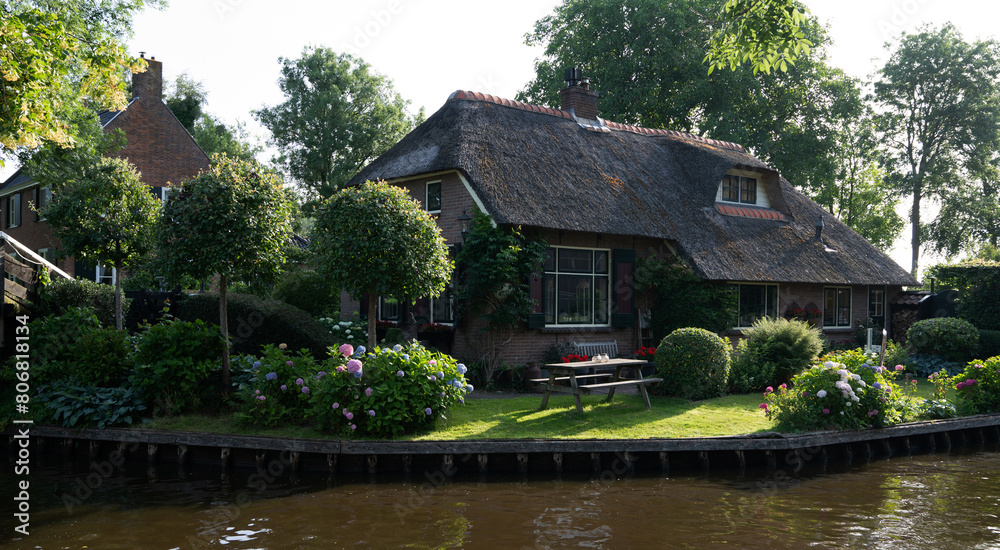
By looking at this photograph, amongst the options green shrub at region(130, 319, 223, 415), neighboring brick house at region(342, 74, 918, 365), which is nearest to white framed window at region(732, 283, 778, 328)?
neighboring brick house at region(342, 74, 918, 365)

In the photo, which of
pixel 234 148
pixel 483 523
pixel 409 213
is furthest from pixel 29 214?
pixel 483 523

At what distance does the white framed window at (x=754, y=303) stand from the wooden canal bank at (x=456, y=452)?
7.35 meters

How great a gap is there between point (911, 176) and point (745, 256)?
21497 mm

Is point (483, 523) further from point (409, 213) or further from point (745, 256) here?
point (745, 256)

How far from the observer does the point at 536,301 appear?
43.4ft

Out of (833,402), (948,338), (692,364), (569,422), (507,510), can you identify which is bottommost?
(507,510)

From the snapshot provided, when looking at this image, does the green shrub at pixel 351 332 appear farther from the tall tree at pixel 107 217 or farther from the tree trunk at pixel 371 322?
the tall tree at pixel 107 217

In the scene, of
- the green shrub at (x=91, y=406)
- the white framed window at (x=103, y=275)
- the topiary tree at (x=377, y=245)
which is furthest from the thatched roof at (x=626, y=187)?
the white framed window at (x=103, y=275)

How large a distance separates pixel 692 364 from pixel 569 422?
10.0 feet

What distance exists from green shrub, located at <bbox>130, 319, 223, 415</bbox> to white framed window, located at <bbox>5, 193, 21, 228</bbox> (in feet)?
74.8

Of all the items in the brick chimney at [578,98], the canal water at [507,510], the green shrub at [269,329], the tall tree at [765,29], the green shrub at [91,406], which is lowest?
the canal water at [507,510]

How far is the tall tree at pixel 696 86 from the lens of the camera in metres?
26.3

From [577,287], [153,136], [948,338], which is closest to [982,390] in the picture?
[948,338]

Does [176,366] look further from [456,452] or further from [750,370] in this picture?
[750,370]
